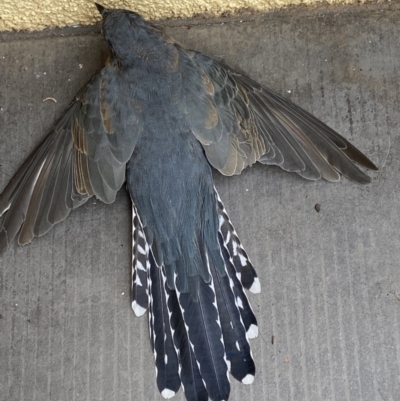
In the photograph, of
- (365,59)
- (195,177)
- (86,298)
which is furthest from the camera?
(365,59)

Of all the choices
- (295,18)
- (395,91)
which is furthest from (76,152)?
(395,91)

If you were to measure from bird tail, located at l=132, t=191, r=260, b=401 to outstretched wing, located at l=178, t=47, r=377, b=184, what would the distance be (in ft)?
0.75

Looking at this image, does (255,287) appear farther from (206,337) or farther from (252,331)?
(206,337)

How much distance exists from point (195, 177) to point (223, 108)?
1.05 ft

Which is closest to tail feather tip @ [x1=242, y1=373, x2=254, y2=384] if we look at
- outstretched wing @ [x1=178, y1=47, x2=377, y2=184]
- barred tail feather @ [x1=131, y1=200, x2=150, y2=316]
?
barred tail feather @ [x1=131, y1=200, x2=150, y2=316]

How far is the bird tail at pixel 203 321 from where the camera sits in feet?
7.77

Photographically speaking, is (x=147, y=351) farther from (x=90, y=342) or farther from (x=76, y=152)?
(x=76, y=152)

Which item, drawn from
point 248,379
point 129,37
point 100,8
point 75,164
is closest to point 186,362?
point 248,379

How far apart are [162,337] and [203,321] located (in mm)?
199

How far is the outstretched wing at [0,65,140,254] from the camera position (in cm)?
248

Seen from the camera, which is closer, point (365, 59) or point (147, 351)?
point (147, 351)

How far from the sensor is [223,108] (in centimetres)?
255

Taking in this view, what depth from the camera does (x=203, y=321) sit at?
2369mm

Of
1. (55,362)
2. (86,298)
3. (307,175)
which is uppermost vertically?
(307,175)
